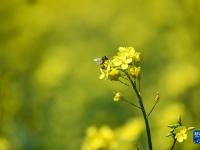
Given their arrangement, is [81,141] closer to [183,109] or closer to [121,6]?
[183,109]

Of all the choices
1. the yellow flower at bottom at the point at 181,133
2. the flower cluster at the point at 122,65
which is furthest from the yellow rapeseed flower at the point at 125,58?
the yellow flower at bottom at the point at 181,133

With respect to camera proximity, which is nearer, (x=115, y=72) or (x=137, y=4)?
(x=115, y=72)

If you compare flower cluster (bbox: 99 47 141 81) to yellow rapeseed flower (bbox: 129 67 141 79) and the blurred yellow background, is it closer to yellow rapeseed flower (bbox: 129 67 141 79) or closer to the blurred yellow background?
yellow rapeseed flower (bbox: 129 67 141 79)

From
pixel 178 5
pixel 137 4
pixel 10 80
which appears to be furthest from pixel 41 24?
pixel 178 5

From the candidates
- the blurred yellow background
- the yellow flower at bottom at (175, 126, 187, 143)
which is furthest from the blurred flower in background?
the yellow flower at bottom at (175, 126, 187, 143)

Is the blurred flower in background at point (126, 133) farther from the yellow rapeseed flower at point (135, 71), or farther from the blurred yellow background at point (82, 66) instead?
the yellow rapeseed flower at point (135, 71)

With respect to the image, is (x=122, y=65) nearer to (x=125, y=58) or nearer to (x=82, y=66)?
(x=125, y=58)
